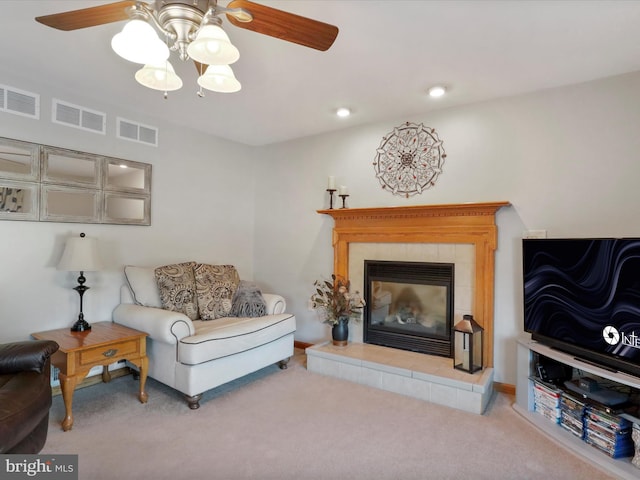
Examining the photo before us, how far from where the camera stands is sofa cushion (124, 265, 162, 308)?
121 inches

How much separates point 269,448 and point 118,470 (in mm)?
804

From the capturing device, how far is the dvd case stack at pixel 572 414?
85.7 inches

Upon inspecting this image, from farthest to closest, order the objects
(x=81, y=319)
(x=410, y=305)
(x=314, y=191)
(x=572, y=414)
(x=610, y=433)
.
A: 1. (x=314, y=191)
2. (x=410, y=305)
3. (x=81, y=319)
4. (x=572, y=414)
5. (x=610, y=433)

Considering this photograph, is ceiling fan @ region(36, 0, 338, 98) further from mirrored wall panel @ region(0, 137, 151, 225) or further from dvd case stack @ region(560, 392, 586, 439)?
dvd case stack @ region(560, 392, 586, 439)

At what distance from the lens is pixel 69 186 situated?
2.90 meters

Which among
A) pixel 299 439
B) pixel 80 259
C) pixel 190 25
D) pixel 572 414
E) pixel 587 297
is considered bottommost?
pixel 299 439

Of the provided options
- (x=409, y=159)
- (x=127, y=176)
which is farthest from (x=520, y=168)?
(x=127, y=176)

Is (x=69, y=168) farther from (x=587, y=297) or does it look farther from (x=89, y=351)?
→ (x=587, y=297)

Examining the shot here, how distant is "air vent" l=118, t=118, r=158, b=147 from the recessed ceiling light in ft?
8.56

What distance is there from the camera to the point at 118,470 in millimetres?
1873

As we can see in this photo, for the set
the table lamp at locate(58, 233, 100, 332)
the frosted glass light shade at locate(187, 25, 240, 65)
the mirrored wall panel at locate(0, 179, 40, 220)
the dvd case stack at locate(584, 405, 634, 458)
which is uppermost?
the frosted glass light shade at locate(187, 25, 240, 65)

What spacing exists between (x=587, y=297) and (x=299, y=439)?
Result: 203cm

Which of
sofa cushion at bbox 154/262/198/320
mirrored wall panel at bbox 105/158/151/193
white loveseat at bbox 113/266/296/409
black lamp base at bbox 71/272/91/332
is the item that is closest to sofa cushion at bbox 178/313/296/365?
white loveseat at bbox 113/266/296/409

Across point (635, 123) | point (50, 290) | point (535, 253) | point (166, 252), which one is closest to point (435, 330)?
point (535, 253)
